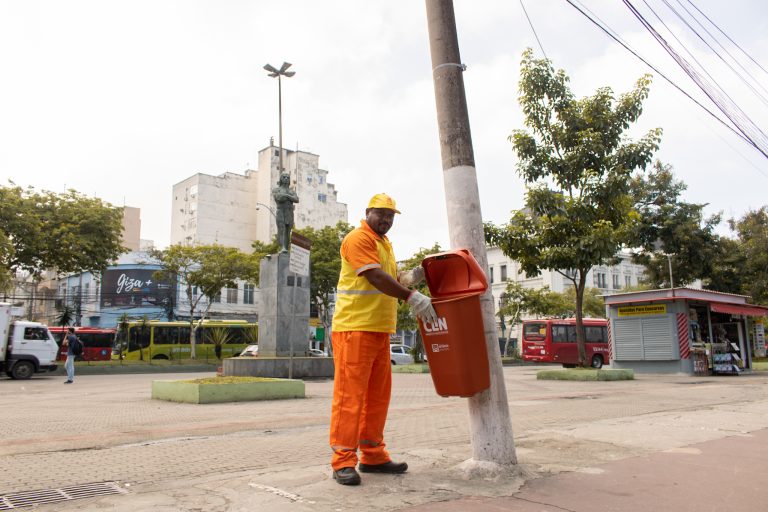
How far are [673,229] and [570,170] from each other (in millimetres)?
14923

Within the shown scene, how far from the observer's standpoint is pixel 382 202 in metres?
4.14

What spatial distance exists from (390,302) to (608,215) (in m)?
13.3

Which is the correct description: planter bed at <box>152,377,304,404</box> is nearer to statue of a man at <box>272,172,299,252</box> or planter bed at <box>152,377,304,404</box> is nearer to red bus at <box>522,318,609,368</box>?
statue of a man at <box>272,172,299,252</box>

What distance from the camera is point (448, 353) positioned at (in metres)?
3.79

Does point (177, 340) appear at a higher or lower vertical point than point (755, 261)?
lower

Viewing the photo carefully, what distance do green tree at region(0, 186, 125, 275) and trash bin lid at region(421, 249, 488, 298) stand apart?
24.7 meters

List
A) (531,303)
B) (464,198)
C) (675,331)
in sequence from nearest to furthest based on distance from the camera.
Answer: (464,198), (675,331), (531,303)

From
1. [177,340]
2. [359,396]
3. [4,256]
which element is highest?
[4,256]

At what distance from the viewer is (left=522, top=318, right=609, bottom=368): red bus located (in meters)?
34.0

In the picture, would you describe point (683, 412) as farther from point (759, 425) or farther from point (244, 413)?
point (244, 413)

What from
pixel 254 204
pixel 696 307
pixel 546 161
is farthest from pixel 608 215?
pixel 254 204

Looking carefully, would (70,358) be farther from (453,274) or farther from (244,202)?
(244,202)

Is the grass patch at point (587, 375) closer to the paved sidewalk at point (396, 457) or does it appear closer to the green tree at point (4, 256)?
the paved sidewalk at point (396, 457)

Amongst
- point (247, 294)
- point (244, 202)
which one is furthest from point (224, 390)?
point (244, 202)
